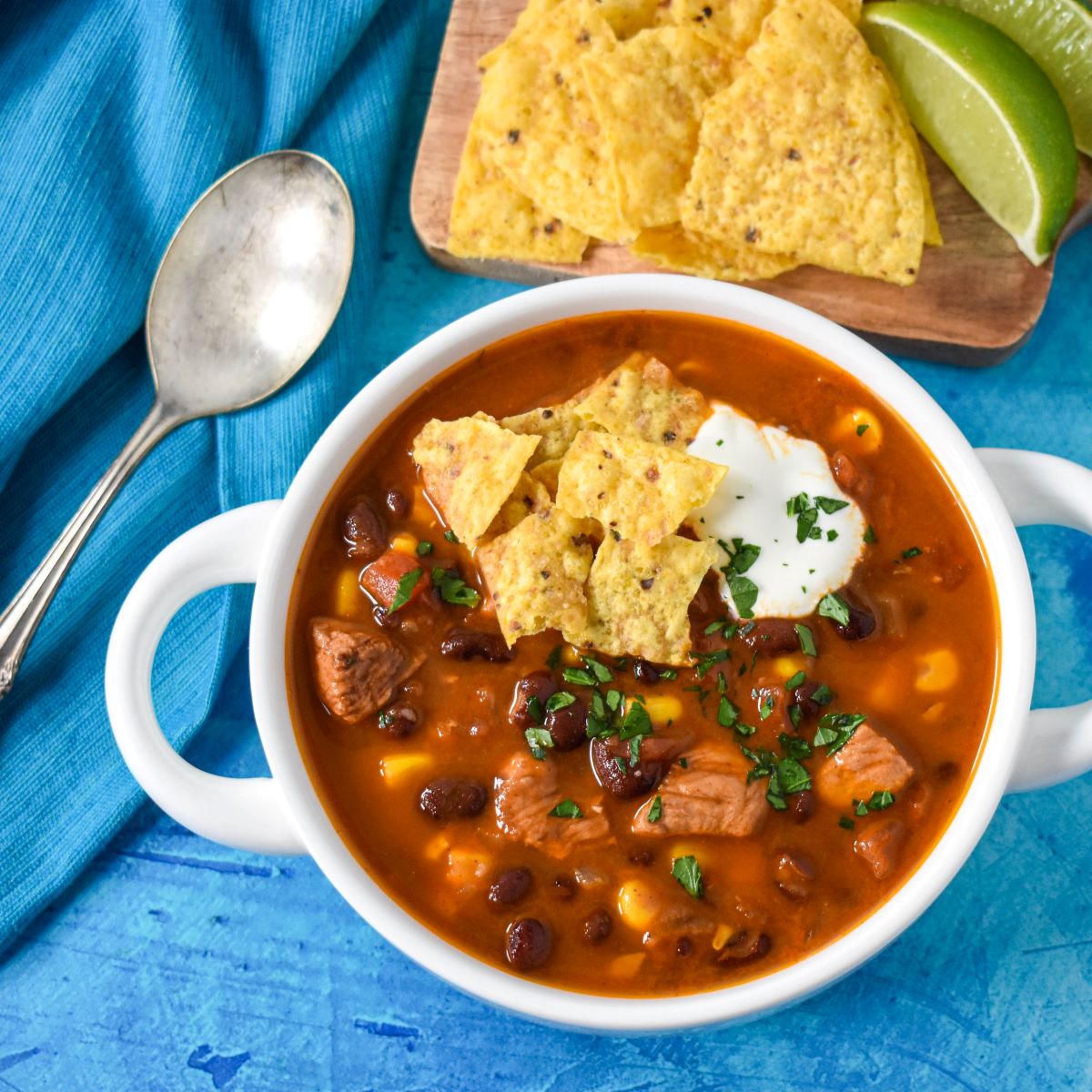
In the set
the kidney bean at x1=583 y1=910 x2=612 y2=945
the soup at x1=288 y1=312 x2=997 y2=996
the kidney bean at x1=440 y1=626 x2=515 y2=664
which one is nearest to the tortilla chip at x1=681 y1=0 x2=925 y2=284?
the soup at x1=288 y1=312 x2=997 y2=996

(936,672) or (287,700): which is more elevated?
(287,700)

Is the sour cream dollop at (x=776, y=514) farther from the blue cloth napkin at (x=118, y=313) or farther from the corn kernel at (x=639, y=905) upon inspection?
the blue cloth napkin at (x=118, y=313)

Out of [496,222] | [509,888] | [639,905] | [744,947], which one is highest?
[496,222]

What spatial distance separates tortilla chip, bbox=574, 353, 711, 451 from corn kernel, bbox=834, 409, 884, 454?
0.31 meters

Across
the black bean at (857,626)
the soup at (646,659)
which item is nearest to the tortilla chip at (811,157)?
the soup at (646,659)

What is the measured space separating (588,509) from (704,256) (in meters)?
1.03

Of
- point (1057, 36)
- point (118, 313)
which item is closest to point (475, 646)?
point (118, 313)

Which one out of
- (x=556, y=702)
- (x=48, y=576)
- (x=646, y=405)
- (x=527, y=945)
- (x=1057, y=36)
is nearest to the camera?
(x=527, y=945)

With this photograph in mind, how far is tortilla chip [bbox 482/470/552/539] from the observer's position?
8.98 ft

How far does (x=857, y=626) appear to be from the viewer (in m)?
2.67

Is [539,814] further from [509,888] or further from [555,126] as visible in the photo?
[555,126]

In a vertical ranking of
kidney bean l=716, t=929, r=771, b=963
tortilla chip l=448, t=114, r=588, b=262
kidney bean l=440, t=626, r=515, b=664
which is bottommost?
kidney bean l=716, t=929, r=771, b=963

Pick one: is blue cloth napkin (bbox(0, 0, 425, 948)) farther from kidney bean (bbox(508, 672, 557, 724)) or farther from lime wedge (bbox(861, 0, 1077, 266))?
lime wedge (bbox(861, 0, 1077, 266))

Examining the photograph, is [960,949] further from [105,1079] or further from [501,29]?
[501,29]
